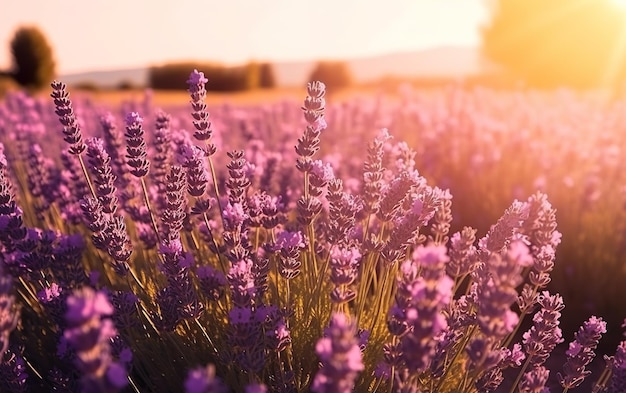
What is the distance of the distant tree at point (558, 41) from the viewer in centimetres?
4266

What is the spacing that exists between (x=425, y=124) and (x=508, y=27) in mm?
42910

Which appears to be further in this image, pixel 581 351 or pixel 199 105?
pixel 199 105

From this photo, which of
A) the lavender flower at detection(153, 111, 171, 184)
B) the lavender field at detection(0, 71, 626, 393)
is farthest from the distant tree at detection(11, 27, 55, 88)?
the lavender flower at detection(153, 111, 171, 184)

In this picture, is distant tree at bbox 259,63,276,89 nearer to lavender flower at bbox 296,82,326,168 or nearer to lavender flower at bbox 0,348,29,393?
lavender flower at bbox 296,82,326,168

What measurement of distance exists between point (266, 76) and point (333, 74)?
1196 cm

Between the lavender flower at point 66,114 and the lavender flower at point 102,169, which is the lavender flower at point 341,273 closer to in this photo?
the lavender flower at point 102,169

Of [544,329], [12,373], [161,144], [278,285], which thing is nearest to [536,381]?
[544,329]

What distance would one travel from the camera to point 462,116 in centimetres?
703

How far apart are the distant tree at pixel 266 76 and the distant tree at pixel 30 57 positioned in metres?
17.4

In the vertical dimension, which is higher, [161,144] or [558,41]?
[161,144]

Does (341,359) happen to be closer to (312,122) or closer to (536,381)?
(536,381)

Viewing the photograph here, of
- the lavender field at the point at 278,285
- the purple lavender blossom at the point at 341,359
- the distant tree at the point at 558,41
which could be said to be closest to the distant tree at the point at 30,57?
the distant tree at the point at 558,41

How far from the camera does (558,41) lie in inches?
1726

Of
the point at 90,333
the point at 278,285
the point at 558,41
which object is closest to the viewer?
the point at 90,333
